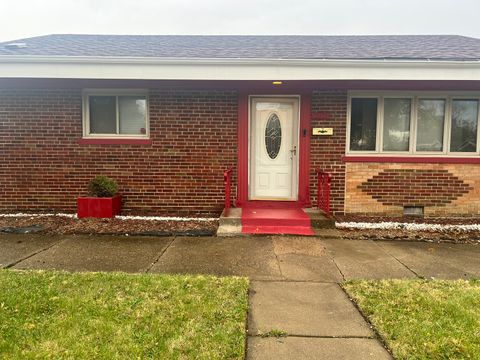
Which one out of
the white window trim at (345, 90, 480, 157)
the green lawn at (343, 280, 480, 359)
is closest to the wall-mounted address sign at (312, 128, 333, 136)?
the white window trim at (345, 90, 480, 157)

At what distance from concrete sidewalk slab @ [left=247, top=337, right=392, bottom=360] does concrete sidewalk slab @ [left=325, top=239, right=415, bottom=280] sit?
146 centimetres

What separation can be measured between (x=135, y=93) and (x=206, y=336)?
5.98m

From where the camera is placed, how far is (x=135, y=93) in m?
7.55

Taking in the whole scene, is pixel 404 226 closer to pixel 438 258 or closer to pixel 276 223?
pixel 438 258

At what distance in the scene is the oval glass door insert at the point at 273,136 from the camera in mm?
7625

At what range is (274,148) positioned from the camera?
Result: 25.2 feet

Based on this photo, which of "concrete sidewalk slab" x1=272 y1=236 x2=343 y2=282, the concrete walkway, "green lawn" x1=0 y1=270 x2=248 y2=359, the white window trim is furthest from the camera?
the white window trim

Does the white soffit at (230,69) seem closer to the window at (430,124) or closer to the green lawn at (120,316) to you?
the window at (430,124)

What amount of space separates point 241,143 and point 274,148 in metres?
0.73

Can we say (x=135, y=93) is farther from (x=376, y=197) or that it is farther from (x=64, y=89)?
(x=376, y=197)

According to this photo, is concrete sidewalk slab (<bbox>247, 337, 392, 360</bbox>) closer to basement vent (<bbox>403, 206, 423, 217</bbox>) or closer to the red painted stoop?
the red painted stoop

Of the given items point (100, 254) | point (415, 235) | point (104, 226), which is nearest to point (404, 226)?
point (415, 235)

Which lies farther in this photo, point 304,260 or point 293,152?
point 293,152

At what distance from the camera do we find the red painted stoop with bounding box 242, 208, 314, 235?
6.11m
